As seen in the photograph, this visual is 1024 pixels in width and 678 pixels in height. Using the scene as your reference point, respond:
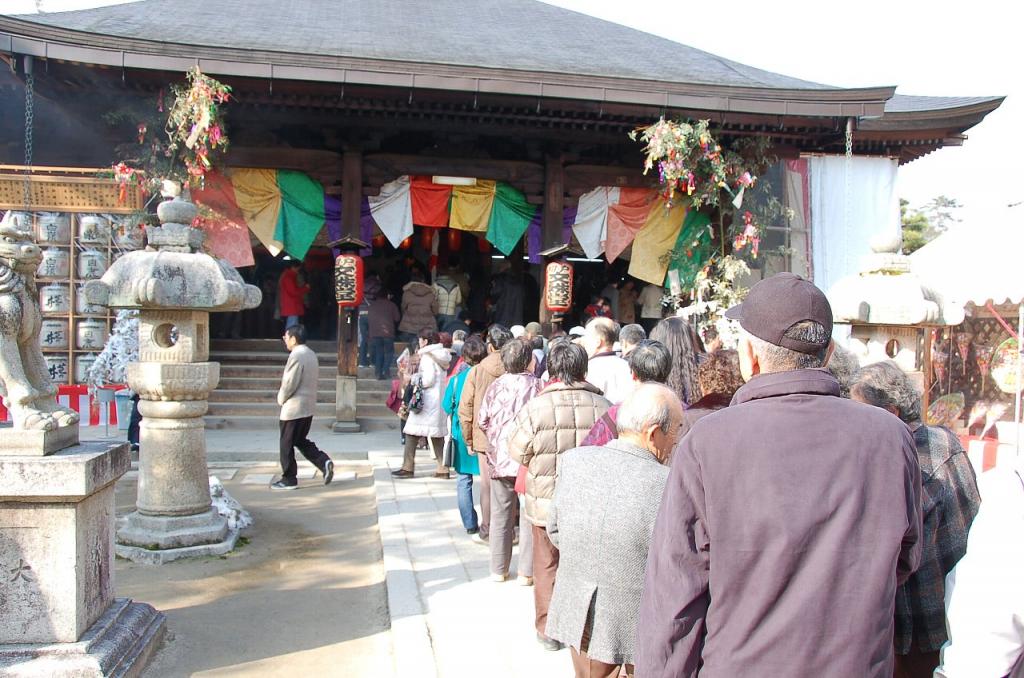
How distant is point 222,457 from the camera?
909 centimetres

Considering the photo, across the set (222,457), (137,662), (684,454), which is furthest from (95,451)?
(222,457)

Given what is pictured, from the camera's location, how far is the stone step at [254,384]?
11945 mm

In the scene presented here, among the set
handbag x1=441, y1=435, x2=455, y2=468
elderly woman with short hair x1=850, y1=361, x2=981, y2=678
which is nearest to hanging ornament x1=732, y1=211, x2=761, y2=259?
handbag x1=441, y1=435, x2=455, y2=468

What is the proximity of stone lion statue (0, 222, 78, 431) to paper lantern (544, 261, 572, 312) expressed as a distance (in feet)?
25.8

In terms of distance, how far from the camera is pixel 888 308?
4.71 meters

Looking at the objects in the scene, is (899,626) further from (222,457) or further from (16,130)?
(16,130)

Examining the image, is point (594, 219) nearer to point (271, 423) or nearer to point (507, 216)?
point (507, 216)

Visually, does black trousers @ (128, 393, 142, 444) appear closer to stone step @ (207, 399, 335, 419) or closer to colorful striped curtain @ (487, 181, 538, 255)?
stone step @ (207, 399, 335, 419)

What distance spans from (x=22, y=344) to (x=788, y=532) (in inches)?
148

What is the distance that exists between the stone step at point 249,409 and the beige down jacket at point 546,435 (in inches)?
312

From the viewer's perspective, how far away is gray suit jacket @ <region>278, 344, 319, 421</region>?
7418 mm

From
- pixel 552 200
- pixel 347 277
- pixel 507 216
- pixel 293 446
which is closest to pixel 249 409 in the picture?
pixel 347 277

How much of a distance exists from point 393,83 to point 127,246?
435 cm

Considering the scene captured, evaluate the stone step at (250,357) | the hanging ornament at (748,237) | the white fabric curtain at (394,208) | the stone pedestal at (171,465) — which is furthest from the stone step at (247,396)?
the hanging ornament at (748,237)
